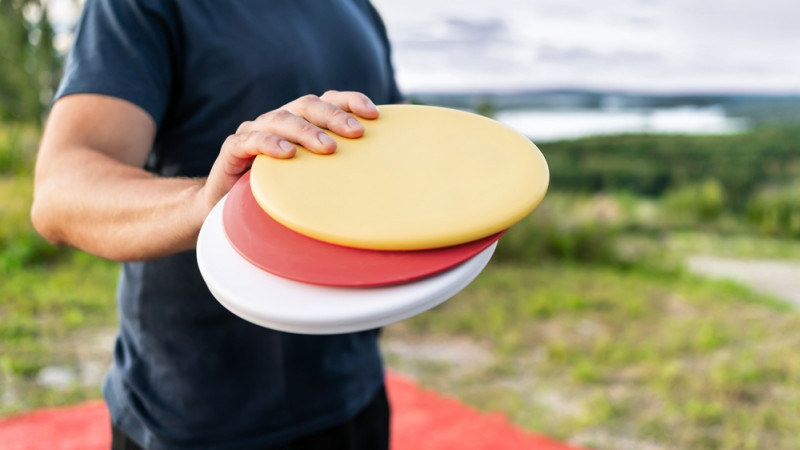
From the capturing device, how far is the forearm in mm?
825

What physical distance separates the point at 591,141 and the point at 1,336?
7.16 metres

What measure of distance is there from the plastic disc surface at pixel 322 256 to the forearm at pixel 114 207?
0.11m

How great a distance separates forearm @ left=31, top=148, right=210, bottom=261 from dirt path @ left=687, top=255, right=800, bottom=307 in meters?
5.64

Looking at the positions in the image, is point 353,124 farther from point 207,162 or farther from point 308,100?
point 207,162

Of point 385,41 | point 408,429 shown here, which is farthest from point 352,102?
point 408,429

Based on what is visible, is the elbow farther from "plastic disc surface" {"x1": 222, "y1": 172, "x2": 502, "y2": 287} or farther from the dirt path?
the dirt path

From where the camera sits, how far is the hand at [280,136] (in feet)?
2.50

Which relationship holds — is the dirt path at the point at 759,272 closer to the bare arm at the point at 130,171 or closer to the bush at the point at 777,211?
the bush at the point at 777,211

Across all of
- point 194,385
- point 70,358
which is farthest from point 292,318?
point 70,358

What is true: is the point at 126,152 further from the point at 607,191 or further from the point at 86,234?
the point at 607,191

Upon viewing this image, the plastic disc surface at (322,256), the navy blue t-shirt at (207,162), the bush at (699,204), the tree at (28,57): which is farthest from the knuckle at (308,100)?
the bush at (699,204)

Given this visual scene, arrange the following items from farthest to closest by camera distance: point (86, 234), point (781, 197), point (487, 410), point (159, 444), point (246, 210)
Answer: point (781, 197) → point (487, 410) → point (159, 444) → point (86, 234) → point (246, 210)

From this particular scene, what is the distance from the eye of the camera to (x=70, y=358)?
12.0 ft

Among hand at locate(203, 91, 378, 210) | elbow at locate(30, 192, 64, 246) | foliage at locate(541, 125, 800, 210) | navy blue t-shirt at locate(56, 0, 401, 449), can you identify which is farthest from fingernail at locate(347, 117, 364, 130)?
foliage at locate(541, 125, 800, 210)
